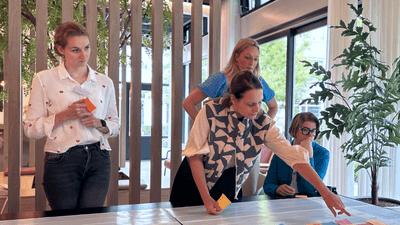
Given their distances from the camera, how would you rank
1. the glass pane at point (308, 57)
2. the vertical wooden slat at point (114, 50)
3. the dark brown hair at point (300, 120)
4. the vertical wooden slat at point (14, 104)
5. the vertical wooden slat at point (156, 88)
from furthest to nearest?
the glass pane at point (308, 57) → the vertical wooden slat at point (156, 88) → the vertical wooden slat at point (114, 50) → the dark brown hair at point (300, 120) → the vertical wooden slat at point (14, 104)

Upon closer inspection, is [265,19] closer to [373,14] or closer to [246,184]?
[373,14]

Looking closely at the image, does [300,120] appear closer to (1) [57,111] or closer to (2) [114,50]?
(2) [114,50]

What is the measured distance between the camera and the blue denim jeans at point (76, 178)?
62.3 inches

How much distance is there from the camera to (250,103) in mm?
→ 1431

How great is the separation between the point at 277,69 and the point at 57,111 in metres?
4.23

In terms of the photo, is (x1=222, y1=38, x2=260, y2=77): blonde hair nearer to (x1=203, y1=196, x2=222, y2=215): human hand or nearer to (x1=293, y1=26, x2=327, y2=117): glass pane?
(x1=203, y1=196, x2=222, y2=215): human hand

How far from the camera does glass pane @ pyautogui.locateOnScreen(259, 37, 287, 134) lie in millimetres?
5289

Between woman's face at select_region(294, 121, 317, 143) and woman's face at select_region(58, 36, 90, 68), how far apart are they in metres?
1.32

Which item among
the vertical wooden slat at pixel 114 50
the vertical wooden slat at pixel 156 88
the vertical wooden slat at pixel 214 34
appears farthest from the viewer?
the vertical wooden slat at pixel 214 34

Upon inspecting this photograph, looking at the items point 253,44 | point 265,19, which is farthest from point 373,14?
point 265,19

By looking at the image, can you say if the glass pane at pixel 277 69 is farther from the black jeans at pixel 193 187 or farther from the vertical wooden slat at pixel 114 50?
the black jeans at pixel 193 187

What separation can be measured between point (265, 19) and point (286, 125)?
162 centimetres

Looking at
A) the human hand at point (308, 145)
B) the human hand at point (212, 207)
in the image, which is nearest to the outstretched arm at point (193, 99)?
the human hand at point (308, 145)

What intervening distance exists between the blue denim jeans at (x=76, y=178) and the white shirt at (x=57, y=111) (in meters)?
0.04
